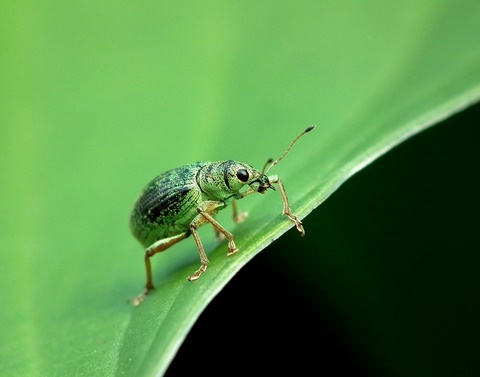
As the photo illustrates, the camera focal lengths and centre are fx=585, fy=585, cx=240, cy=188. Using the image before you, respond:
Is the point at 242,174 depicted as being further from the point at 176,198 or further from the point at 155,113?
the point at 155,113

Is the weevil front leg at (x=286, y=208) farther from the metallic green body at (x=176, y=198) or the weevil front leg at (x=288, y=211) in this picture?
the metallic green body at (x=176, y=198)

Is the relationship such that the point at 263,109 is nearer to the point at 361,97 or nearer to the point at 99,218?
the point at 361,97

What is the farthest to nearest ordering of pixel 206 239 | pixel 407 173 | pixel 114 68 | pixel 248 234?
1. pixel 114 68
2. pixel 206 239
3. pixel 407 173
4. pixel 248 234

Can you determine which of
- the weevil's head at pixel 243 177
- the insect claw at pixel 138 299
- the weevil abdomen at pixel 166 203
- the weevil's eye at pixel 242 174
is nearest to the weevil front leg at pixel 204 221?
the weevil abdomen at pixel 166 203

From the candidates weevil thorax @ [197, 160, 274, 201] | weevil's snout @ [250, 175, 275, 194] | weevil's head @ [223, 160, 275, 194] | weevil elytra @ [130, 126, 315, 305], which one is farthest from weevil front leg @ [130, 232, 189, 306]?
weevil's snout @ [250, 175, 275, 194]

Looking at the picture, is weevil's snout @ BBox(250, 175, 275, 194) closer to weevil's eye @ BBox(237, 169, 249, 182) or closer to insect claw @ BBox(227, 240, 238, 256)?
weevil's eye @ BBox(237, 169, 249, 182)

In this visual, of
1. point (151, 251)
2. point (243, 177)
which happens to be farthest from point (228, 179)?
point (151, 251)

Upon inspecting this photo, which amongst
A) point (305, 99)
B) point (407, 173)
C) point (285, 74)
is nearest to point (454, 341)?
point (407, 173)
